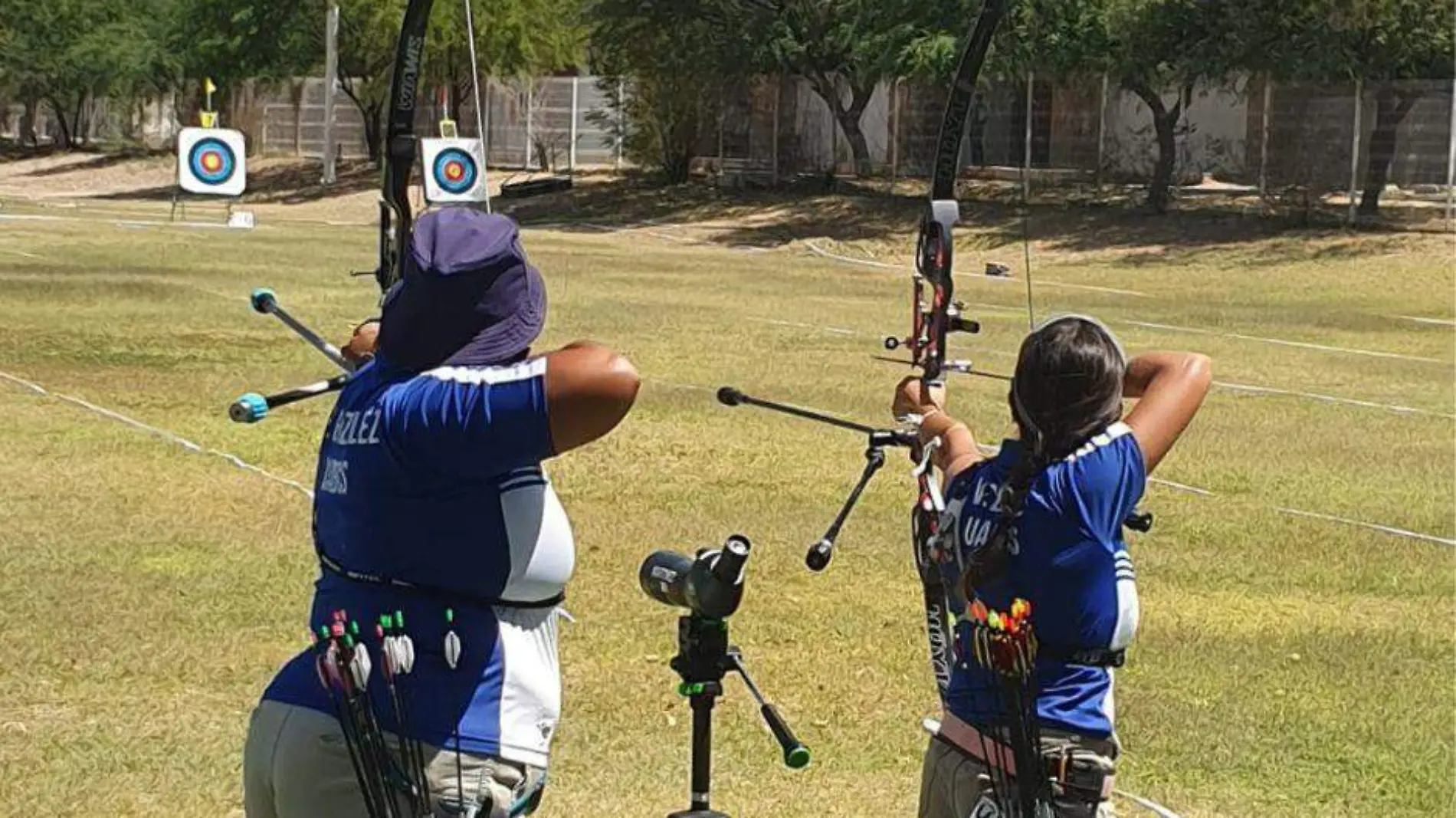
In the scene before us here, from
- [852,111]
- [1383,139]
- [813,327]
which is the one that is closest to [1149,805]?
[813,327]

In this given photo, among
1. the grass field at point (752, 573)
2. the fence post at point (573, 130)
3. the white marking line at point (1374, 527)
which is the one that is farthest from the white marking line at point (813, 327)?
the fence post at point (573, 130)

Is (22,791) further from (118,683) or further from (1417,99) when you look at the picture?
(1417,99)

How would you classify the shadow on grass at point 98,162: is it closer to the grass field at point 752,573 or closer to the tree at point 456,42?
the tree at point 456,42

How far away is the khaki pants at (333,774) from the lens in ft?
10.1

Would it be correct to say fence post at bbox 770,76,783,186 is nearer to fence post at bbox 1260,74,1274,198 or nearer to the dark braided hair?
fence post at bbox 1260,74,1274,198

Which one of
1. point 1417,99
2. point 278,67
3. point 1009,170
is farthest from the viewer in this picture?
point 278,67

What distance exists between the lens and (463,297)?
3.07 m

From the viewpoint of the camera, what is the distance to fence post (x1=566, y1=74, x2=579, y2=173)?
47.1m

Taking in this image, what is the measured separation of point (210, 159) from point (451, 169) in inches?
120

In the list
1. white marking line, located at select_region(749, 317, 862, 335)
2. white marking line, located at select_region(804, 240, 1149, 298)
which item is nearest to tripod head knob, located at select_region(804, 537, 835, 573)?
white marking line, located at select_region(749, 317, 862, 335)

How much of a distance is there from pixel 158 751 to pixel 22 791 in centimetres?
44

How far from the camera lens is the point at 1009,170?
1545 inches

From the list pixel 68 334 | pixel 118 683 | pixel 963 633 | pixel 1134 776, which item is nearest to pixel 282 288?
pixel 68 334

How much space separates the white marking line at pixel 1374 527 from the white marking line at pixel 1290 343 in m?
8.64
